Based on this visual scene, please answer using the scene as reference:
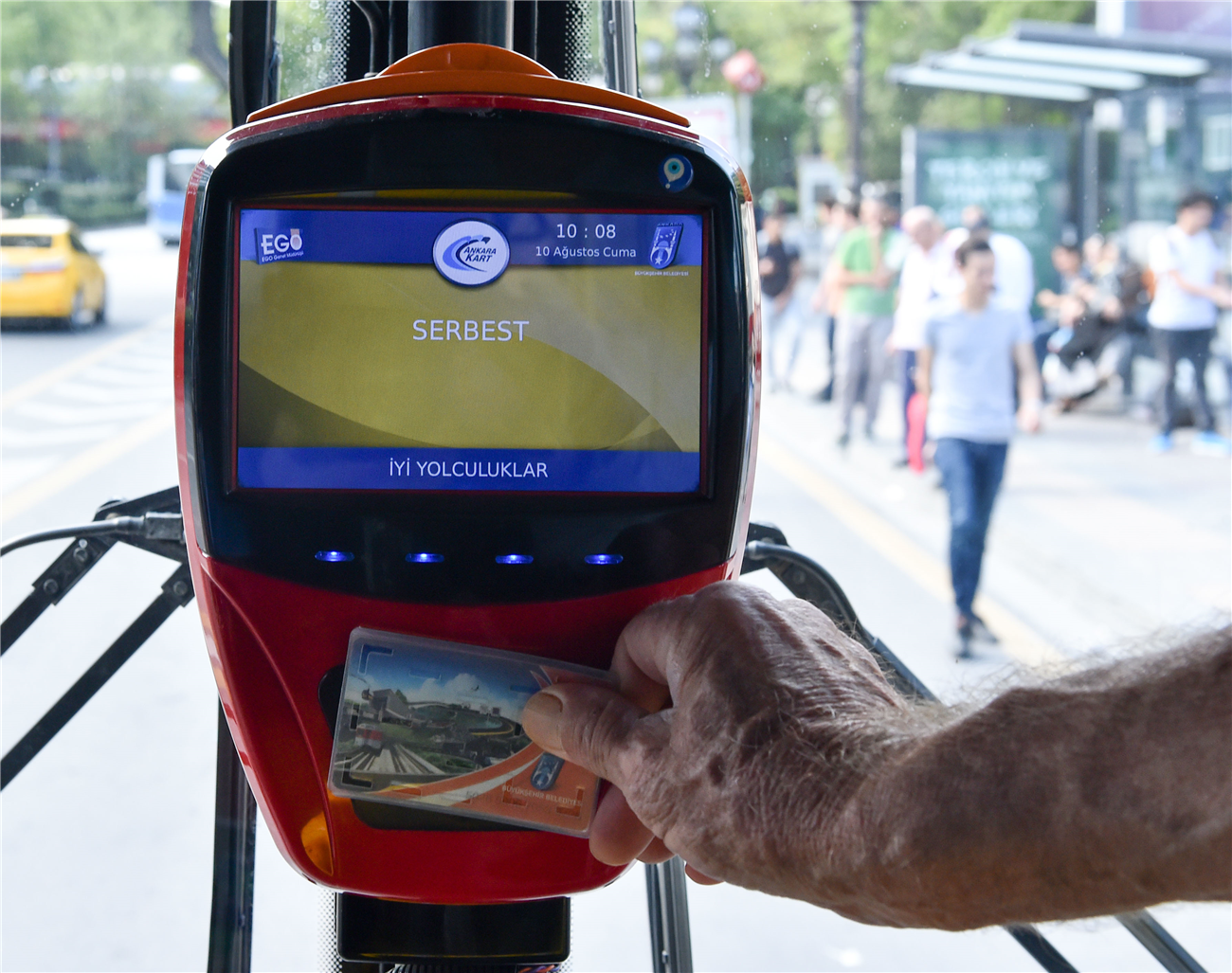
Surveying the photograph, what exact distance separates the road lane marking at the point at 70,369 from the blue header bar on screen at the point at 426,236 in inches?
35.2

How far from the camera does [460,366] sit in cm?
83

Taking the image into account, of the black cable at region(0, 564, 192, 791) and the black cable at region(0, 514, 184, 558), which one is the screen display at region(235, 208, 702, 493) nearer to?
the black cable at region(0, 514, 184, 558)

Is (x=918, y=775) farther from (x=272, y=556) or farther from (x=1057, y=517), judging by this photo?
(x=1057, y=517)

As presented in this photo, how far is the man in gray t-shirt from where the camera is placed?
377 centimetres

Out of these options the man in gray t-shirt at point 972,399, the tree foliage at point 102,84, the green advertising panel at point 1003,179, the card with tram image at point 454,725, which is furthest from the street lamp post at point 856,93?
the card with tram image at point 454,725

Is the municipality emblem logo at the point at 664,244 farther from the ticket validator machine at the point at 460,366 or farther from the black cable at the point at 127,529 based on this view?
the black cable at the point at 127,529

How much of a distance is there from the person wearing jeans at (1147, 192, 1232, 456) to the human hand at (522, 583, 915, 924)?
5.23m

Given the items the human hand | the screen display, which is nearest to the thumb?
the human hand

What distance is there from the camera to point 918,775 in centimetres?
63

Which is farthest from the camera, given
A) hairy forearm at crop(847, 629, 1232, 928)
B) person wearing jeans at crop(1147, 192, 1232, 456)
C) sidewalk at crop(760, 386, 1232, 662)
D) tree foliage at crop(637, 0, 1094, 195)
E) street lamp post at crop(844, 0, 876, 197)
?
person wearing jeans at crop(1147, 192, 1232, 456)

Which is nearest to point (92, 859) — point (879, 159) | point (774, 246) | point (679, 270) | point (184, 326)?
point (184, 326)

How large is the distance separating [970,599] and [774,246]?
277cm

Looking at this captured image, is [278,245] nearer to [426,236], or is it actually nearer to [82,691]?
[426,236]

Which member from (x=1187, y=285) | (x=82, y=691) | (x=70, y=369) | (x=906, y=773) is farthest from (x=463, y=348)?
(x=1187, y=285)
